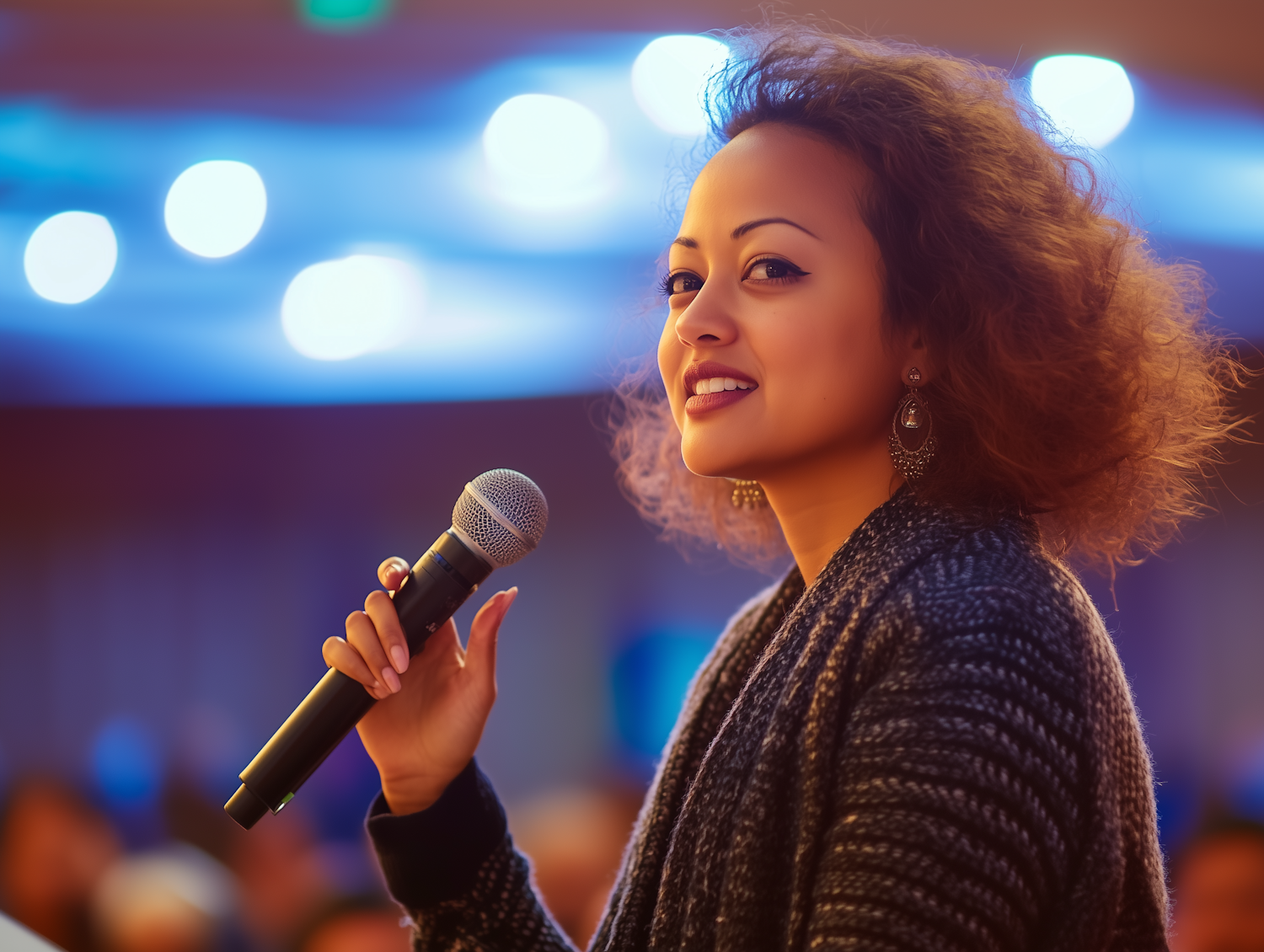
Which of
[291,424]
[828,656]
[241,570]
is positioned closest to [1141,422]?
[828,656]

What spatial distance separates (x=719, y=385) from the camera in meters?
1.06

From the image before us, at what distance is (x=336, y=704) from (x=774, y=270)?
0.63 meters

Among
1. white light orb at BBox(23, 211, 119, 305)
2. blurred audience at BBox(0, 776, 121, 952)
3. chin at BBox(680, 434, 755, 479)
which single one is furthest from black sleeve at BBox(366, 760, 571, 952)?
Result: white light orb at BBox(23, 211, 119, 305)

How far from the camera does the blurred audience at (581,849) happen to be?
2701 millimetres

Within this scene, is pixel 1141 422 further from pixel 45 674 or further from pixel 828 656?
pixel 45 674

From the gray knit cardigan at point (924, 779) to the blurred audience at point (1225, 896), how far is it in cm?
192

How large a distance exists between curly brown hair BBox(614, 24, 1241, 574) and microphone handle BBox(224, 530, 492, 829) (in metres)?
0.48

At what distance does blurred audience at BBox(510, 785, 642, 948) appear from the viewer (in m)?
2.70

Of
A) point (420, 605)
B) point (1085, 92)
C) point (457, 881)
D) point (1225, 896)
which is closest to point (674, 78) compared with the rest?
point (1085, 92)

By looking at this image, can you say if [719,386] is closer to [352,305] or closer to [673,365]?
[673,365]

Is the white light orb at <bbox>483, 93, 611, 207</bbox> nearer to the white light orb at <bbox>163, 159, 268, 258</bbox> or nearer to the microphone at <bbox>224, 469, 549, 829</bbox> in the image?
the white light orb at <bbox>163, 159, 268, 258</bbox>

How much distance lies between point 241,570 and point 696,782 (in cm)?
426

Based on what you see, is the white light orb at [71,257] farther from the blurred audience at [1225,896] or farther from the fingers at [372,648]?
the blurred audience at [1225,896]

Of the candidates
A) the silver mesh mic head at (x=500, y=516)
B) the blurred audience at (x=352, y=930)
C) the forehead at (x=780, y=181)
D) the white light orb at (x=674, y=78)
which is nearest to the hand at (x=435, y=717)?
the silver mesh mic head at (x=500, y=516)
